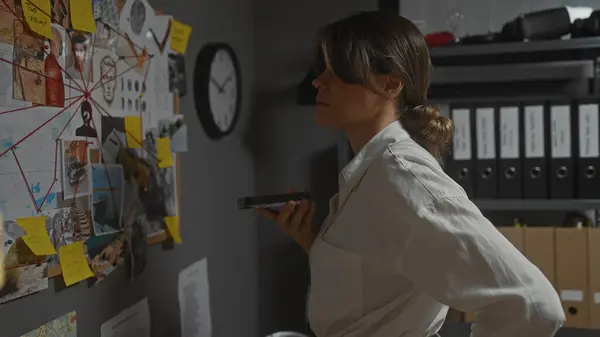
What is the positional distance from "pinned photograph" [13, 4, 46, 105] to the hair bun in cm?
63

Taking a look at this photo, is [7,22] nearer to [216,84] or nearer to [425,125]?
[425,125]

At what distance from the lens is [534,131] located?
1.86m

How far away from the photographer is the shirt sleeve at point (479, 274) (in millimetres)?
913

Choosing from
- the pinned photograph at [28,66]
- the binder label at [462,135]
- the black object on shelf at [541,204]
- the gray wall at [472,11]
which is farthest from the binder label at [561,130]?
the pinned photograph at [28,66]

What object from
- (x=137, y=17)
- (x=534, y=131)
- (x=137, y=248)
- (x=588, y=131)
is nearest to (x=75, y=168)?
(x=137, y=248)

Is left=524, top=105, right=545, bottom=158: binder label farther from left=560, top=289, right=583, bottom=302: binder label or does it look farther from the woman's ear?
the woman's ear

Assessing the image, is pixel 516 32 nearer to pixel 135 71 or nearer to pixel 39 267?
pixel 135 71

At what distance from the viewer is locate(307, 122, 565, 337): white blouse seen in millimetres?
918

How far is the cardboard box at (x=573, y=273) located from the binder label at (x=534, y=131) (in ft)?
0.78

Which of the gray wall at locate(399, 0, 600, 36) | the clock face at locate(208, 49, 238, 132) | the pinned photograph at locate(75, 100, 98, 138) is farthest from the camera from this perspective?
the gray wall at locate(399, 0, 600, 36)

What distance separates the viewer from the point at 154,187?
1.45m

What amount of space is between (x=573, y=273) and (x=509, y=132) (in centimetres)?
45

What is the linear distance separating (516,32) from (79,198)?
55.6 inches

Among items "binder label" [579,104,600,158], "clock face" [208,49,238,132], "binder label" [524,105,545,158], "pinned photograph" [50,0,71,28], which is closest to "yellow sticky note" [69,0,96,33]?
"pinned photograph" [50,0,71,28]
